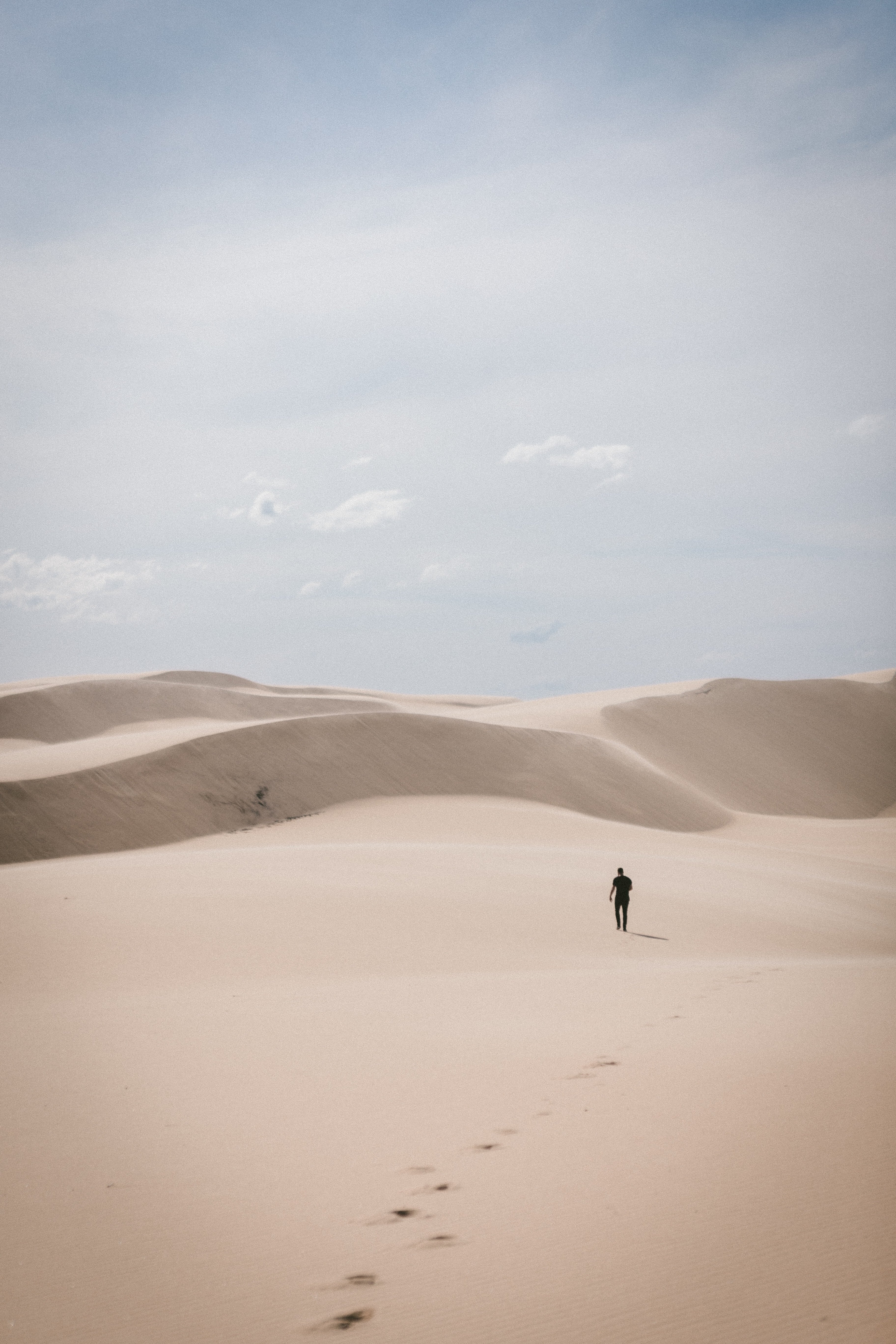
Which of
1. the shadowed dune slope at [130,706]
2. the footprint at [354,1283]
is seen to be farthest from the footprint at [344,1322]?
the shadowed dune slope at [130,706]

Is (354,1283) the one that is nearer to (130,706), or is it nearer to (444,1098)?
(444,1098)

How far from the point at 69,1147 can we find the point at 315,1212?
180 centimetres

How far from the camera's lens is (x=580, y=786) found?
31.3 meters

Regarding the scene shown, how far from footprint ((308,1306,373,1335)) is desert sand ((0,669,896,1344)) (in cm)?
1

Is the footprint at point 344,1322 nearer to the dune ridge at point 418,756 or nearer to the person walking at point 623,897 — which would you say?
the person walking at point 623,897

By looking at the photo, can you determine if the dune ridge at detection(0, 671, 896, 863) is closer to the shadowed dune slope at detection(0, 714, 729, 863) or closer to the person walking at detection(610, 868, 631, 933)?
the shadowed dune slope at detection(0, 714, 729, 863)

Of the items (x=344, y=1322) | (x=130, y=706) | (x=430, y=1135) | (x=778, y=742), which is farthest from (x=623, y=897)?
(x=130, y=706)

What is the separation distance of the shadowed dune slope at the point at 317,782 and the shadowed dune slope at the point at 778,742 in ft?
20.0

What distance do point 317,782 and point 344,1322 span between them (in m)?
25.1

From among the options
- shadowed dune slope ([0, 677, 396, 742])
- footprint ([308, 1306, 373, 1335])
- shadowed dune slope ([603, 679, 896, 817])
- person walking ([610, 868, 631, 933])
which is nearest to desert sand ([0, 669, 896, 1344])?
footprint ([308, 1306, 373, 1335])

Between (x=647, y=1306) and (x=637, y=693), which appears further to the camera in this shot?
(x=637, y=693)

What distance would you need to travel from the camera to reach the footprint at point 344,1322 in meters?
3.63

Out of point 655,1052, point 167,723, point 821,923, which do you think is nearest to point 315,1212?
point 655,1052

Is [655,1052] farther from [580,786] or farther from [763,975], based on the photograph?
[580,786]
